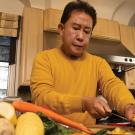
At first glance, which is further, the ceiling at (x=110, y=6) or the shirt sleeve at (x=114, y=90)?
the ceiling at (x=110, y=6)

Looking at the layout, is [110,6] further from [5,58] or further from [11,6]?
[5,58]

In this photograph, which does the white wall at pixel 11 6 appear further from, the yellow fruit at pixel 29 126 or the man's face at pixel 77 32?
the yellow fruit at pixel 29 126

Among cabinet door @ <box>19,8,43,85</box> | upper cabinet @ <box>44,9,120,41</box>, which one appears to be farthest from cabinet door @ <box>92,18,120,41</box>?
cabinet door @ <box>19,8,43,85</box>

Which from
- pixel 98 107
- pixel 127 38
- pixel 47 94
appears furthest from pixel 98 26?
pixel 98 107

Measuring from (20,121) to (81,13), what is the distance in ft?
3.03

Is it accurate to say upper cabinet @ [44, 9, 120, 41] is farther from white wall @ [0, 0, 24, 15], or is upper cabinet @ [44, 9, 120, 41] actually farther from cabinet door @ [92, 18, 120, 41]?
white wall @ [0, 0, 24, 15]

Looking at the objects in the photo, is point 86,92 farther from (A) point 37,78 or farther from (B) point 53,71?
(A) point 37,78

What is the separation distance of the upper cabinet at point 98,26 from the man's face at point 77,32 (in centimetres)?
96

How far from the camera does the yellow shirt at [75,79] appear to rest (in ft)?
2.99

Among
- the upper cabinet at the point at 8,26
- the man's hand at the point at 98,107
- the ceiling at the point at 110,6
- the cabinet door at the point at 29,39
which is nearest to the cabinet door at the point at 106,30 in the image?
the ceiling at the point at 110,6

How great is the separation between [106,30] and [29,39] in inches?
31.0

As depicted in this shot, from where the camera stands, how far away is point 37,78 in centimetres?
94

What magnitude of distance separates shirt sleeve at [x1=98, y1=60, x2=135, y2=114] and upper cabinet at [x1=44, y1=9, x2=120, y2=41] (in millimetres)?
1025

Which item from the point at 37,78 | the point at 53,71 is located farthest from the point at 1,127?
the point at 53,71
